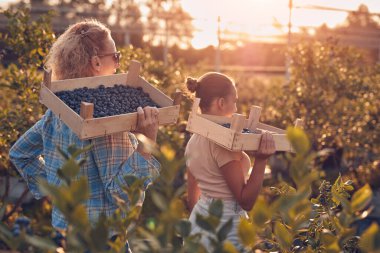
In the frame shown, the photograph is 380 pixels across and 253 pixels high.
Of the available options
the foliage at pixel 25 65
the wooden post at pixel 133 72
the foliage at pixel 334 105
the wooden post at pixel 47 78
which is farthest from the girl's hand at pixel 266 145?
the foliage at pixel 334 105

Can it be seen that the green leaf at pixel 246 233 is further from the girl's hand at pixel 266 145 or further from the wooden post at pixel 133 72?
the wooden post at pixel 133 72

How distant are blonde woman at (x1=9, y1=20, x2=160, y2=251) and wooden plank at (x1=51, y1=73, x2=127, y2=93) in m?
0.04

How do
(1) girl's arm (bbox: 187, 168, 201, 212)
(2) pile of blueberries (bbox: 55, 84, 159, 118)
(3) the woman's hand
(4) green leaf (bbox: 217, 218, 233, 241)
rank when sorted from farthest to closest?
(1) girl's arm (bbox: 187, 168, 201, 212), (2) pile of blueberries (bbox: 55, 84, 159, 118), (3) the woman's hand, (4) green leaf (bbox: 217, 218, 233, 241)

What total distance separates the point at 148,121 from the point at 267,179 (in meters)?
5.19

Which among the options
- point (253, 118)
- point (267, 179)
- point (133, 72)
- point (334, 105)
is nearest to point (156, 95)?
point (133, 72)

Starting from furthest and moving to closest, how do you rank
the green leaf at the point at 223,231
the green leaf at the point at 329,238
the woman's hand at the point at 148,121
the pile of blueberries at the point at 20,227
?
the woman's hand at the point at 148,121
the green leaf at the point at 329,238
the pile of blueberries at the point at 20,227
the green leaf at the point at 223,231

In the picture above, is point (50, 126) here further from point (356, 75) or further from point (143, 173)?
point (356, 75)

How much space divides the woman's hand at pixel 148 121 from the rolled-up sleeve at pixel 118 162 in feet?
0.32

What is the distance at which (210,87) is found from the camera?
3.02 metres

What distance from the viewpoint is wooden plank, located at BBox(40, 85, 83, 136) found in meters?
2.39

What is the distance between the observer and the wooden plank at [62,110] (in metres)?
2.39

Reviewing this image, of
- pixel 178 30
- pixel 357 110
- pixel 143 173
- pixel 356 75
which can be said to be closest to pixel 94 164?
pixel 143 173

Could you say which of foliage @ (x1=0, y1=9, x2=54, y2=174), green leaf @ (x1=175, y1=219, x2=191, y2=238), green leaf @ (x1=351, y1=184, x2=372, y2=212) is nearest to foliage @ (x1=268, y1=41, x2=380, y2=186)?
foliage @ (x1=0, y1=9, x2=54, y2=174)

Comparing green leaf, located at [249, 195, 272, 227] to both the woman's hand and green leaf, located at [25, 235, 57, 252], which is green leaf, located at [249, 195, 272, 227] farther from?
the woman's hand
